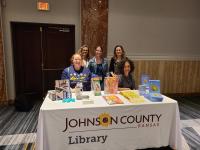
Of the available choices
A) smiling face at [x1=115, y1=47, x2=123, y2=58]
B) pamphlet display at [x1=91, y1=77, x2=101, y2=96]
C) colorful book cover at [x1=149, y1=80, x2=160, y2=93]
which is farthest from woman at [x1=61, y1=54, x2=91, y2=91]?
smiling face at [x1=115, y1=47, x2=123, y2=58]

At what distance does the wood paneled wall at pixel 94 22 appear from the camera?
4.27m

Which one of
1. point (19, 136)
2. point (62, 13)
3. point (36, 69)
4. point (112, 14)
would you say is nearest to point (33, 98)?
point (36, 69)

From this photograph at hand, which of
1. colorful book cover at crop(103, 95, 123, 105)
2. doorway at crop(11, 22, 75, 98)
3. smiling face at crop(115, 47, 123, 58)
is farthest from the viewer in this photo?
doorway at crop(11, 22, 75, 98)

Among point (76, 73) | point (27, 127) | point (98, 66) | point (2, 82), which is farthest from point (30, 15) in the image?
point (27, 127)

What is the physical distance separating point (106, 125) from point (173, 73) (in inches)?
144

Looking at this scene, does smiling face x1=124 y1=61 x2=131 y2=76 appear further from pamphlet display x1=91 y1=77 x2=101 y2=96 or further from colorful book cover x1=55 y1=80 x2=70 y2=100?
colorful book cover x1=55 y1=80 x2=70 y2=100

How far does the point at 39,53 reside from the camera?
451 cm

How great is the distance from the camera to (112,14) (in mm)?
4477

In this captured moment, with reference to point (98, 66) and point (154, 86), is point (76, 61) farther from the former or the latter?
point (154, 86)

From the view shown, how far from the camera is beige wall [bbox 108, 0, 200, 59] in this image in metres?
4.54

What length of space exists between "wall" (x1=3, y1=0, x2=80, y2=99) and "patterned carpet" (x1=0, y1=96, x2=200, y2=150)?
37.5 inches

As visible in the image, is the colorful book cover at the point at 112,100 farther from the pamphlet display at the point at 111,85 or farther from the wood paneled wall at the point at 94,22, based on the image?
the wood paneled wall at the point at 94,22

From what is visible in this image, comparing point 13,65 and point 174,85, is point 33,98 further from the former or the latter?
point 174,85

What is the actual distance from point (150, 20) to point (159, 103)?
3.17m
